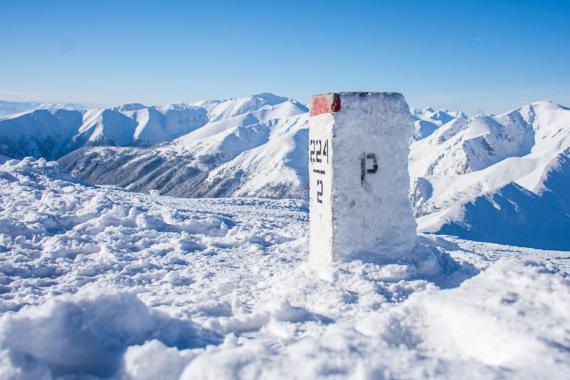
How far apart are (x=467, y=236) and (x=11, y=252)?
20.3m

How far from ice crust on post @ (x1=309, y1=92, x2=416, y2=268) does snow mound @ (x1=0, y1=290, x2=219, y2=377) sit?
332cm

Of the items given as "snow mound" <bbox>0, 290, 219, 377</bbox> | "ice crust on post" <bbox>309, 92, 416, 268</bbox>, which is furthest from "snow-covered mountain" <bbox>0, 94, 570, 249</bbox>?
"snow mound" <bbox>0, 290, 219, 377</bbox>

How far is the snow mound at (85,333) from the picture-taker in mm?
2863

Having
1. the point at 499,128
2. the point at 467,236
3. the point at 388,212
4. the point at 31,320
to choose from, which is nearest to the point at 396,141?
the point at 388,212

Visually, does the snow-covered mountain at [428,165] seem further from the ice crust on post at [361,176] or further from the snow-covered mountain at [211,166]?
the ice crust on post at [361,176]

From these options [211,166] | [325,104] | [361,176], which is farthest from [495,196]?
[211,166]

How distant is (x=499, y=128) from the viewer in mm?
126062

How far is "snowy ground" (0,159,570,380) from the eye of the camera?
2607 millimetres

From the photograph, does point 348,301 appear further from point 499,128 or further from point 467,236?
point 499,128

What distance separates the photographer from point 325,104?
6641 millimetres

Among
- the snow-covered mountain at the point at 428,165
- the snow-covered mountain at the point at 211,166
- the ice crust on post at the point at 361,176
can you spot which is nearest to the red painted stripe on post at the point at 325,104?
the ice crust on post at the point at 361,176

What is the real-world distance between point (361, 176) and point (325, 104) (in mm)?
1201

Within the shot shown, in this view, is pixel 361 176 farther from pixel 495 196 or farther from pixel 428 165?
pixel 428 165

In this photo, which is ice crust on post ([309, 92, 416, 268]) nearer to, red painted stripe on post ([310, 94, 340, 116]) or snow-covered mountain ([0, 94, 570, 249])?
red painted stripe on post ([310, 94, 340, 116])
